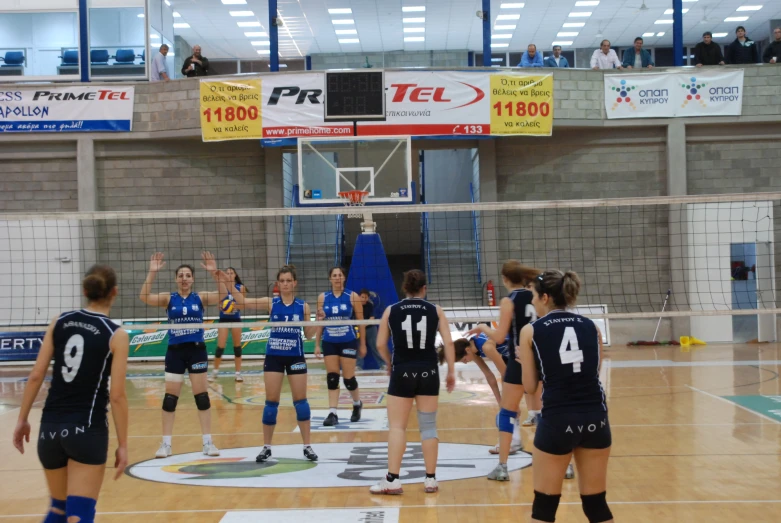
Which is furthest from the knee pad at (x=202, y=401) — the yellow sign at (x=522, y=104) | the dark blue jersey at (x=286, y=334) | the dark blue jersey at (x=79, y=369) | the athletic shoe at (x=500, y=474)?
the yellow sign at (x=522, y=104)

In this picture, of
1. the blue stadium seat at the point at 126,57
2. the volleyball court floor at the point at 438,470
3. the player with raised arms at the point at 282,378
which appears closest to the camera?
the volleyball court floor at the point at 438,470

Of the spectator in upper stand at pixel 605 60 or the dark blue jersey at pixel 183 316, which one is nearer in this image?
the dark blue jersey at pixel 183 316

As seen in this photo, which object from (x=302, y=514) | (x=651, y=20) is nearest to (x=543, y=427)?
(x=302, y=514)

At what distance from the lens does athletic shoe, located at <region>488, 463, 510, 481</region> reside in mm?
6699

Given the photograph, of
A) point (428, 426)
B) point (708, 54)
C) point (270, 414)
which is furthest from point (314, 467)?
point (708, 54)

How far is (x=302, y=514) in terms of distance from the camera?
5.79 meters

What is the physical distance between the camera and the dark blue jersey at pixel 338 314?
983cm

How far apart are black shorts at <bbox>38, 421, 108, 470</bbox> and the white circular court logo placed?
2708 mm

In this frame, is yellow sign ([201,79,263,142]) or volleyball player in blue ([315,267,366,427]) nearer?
volleyball player in blue ([315,267,366,427])

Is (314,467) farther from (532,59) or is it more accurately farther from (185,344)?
(532,59)

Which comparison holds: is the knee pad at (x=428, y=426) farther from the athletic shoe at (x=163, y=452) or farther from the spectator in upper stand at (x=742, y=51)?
the spectator in upper stand at (x=742, y=51)

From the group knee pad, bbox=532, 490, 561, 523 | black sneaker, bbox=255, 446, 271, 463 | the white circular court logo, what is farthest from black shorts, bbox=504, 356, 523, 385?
knee pad, bbox=532, 490, 561, 523

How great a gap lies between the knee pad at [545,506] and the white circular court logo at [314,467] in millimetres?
2712

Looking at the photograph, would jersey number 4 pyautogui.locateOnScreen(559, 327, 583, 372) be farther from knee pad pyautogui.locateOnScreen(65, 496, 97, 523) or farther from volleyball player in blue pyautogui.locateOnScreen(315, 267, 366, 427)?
volleyball player in blue pyautogui.locateOnScreen(315, 267, 366, 427)
